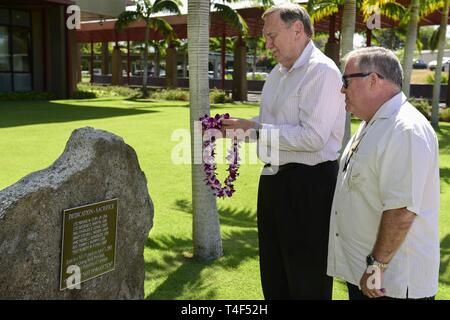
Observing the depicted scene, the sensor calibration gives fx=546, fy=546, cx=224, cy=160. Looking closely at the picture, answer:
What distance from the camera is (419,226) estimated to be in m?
2.39

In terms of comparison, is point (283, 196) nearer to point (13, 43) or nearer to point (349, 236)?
point (349, 236)

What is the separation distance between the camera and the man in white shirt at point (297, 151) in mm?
2910

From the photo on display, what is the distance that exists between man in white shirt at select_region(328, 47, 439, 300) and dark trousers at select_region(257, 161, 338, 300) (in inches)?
19.5

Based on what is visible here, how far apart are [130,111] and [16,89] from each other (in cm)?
879

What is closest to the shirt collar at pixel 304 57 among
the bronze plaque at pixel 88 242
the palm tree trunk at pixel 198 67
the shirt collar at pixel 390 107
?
the shirt collar at pixel 390 107

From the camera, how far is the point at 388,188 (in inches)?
89.8

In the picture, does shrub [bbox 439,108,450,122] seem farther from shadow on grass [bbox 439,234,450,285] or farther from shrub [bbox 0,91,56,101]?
shrub [bbox 0,91,56,101]

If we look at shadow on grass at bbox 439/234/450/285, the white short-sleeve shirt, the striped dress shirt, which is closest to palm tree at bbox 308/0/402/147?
the striped dress shirt

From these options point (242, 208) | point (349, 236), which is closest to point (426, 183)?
point (349, 236)

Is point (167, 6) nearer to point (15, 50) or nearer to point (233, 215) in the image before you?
point (15, 50)

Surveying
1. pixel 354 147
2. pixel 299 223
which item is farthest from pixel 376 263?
pixel 299 223

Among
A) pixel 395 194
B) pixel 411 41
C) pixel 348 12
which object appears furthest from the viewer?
pixel 411 41

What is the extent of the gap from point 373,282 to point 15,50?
24676mm

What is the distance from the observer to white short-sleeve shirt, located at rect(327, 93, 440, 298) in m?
2.24
